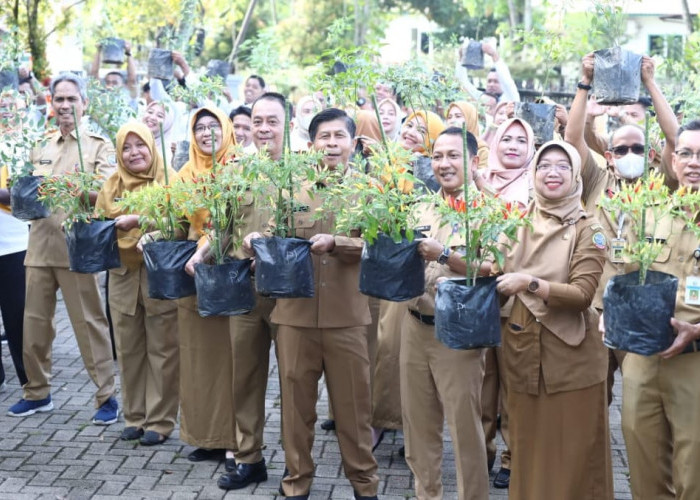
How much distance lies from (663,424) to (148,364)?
3.44 m

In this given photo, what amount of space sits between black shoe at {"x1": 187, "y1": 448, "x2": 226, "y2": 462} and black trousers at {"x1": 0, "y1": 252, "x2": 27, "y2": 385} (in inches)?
75.6

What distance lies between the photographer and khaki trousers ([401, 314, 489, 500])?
509 centimetres

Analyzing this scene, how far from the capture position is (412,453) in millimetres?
5391

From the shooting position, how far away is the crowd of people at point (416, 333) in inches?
187

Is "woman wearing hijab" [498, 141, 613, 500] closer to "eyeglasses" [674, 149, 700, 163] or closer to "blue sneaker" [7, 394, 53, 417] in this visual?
"eyeglasses" [674, 149, 700, 163]

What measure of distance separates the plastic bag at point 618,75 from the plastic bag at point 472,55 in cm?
499

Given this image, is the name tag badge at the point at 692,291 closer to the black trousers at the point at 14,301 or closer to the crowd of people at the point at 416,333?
the crowd of people at the point at 416,333

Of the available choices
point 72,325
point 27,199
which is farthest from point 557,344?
point 72,325

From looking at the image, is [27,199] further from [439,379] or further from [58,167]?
[439,379]

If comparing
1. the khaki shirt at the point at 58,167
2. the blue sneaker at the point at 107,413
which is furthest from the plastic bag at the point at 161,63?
the blue sneaker at the point at 107,413

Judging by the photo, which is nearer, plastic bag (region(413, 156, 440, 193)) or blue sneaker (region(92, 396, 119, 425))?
plastic bag (region(413, 156, 440, 193))

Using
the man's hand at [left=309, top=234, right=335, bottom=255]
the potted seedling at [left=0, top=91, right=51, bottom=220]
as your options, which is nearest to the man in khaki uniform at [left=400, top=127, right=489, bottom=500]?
the man's hand at [left=309, top=234, right=335, bottom=255]

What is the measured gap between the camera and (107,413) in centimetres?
709

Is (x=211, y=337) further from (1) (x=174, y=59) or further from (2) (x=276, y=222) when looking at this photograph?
(1) (x=174, y=59)
